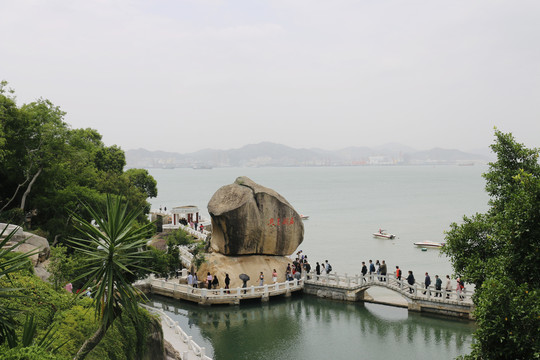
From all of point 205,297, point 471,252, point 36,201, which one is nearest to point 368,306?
point 205,297

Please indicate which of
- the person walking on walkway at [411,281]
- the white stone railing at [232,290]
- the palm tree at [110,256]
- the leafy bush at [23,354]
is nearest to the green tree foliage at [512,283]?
the palm tree at [110,256]

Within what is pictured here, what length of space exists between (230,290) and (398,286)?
8.78 m

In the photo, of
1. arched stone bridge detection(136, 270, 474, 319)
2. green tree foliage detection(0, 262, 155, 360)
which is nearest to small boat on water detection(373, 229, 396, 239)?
arched stone bridge detection(136, 270, 474, 319)

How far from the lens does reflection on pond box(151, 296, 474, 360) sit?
17.9 m

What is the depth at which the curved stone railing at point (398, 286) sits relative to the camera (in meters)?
21.4

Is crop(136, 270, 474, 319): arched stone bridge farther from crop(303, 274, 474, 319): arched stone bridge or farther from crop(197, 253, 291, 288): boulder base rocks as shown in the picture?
crop(197, 253, 291, 288): boulder base rocks

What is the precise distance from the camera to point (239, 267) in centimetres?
2473

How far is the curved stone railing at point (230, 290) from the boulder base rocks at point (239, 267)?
0.85 m

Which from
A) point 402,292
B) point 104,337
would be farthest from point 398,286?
point 104,337

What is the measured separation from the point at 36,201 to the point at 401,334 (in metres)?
19.5

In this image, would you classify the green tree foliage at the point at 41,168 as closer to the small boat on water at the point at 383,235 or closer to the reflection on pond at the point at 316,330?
the reflection on pond at the point at 316,330

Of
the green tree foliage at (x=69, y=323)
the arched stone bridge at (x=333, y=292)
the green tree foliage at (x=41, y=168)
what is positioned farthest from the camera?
the green tree foliage at (x=41, y=168)

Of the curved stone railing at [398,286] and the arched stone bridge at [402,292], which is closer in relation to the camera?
the arched stone bridge at [402,292]

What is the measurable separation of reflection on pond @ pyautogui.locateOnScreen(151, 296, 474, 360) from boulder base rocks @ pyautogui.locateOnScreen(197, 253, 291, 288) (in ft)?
5.11
